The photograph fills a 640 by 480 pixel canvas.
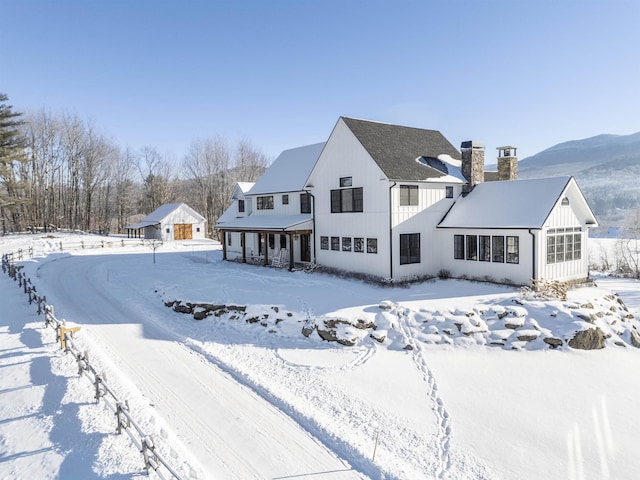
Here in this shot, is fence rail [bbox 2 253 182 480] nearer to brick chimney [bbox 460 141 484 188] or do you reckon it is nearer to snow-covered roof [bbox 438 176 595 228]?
snow-covered roof [bbox 438 176 595 228]

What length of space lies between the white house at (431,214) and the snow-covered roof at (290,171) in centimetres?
336

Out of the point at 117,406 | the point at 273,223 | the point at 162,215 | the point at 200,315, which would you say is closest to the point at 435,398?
the point at 117,406

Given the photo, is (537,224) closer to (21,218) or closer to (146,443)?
(146,443)

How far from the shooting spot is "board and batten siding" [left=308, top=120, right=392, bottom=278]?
20.4 m

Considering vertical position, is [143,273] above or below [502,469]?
above

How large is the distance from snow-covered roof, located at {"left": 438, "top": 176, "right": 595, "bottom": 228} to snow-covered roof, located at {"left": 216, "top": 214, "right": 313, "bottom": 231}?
8.01 metres

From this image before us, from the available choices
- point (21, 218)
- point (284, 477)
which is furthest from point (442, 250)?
point (21, 218)

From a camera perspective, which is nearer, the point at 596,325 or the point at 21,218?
the point at 596,325

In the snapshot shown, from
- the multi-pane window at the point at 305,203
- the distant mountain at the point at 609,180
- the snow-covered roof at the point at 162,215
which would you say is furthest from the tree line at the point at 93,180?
the distant mountain at the point at 609,180

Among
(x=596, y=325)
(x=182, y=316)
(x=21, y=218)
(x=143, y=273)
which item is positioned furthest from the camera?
(x=21, y=218)

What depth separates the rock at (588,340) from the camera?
13781 millimetres

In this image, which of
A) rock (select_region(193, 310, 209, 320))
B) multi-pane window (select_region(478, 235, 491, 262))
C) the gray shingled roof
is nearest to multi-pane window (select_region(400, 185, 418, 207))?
the gray shingled roof

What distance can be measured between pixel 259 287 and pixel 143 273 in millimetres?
9180

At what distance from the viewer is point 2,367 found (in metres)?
11.6
